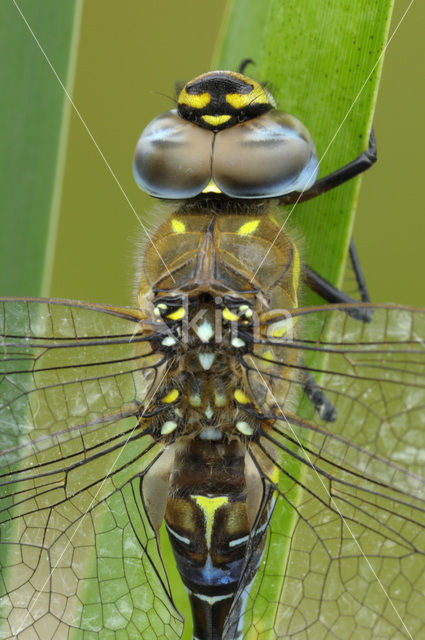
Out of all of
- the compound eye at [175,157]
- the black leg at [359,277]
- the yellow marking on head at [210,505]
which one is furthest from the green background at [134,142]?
the yellow marking on head at [210,505]

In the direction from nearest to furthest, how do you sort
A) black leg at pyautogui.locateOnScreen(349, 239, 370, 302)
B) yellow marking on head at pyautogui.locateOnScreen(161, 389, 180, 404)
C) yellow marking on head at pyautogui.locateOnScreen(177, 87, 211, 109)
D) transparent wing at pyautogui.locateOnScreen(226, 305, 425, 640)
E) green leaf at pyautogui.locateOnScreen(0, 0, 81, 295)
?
1. green leaf at pyautogui.locateOnScreen(0, 0, 81, 295)
2. transparent wing at pyautogui.locateOnScreen(226, 305, 425, 640)
3. yellow marking on head at pyautogui.locateOnScreen(161, 389, 180, 404)
4. yellow marking on head at pyautogui.locateOnScreen(177, 87, 211, 109)
5. black leg at pyautogui.locateOnScreen(349, 239, 370, 302)

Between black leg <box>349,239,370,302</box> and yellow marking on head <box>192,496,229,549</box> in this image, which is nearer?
yellow marking on head <box>192,496,229,549</box>

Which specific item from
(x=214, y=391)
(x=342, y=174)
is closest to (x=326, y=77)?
(x=342, y=174)

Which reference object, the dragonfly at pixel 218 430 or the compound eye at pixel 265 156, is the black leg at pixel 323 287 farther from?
the compound eye at pixel 265 156

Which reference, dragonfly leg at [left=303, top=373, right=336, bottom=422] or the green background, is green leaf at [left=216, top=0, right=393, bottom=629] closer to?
dragonfly leg at [left=303, top=373, right=336, bottom=422]

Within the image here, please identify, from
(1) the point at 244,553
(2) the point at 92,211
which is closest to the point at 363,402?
(1) the point at 244,553

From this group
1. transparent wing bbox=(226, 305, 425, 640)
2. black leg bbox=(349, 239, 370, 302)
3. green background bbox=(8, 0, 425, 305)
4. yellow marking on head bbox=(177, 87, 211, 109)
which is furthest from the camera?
green background bbox=(8, 0, 425, 305)

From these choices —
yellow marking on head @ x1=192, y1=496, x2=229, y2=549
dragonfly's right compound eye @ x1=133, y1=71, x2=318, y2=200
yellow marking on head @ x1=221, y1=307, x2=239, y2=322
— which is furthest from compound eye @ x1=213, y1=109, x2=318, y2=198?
yellow marking on head @ x1=192, y1=496, x2=229, y2=549
